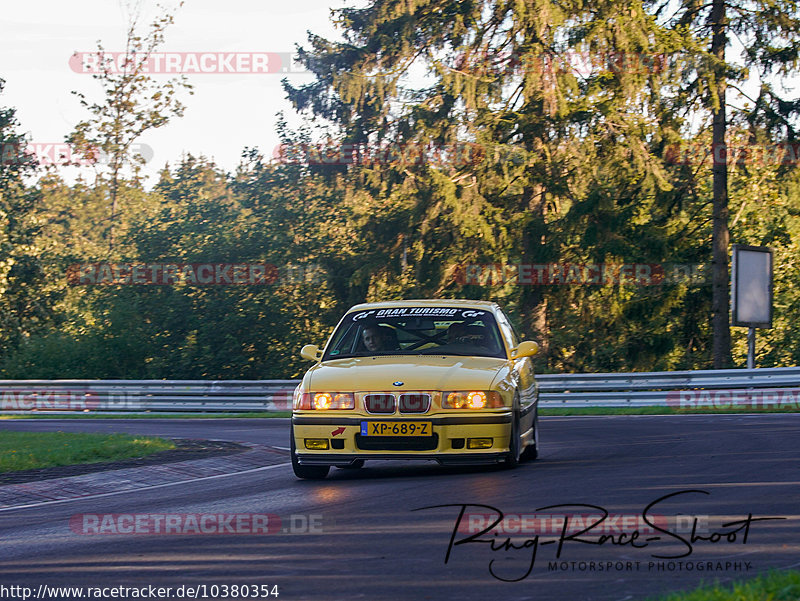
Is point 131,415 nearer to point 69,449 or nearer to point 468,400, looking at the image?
point 69,449

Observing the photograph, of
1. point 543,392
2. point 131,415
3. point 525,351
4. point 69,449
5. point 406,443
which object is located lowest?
point 131,415

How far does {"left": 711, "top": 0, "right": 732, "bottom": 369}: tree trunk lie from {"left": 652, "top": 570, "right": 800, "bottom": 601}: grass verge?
24974mm

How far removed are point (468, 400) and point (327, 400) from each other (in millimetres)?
1262

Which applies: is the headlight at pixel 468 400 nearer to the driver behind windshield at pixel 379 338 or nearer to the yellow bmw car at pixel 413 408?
the yellow bmw car at pixel 413 408

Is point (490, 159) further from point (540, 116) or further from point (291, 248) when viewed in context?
point (291, 248)

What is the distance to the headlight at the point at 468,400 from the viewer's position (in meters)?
9.59

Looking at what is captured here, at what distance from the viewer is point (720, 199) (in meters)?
29.5

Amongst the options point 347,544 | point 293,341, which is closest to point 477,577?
point 347,544

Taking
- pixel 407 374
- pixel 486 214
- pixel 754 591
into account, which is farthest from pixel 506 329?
pixel 486 214

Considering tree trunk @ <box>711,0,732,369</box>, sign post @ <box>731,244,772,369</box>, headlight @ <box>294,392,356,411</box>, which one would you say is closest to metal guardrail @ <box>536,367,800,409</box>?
sign post @ <box>731,244,772,369</box>

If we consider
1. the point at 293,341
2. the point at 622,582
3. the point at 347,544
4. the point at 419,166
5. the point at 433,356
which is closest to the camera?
the point at 622,582

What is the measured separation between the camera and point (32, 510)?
30.7ft

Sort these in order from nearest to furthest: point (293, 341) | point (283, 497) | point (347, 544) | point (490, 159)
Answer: point (347, 544) < point (283, 497) < point (490, 159) < point (293, 341)

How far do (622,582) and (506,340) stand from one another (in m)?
5.53
